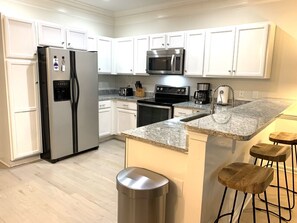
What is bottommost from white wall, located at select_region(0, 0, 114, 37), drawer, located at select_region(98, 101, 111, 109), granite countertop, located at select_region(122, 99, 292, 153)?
drawer, located at select_region(98, 101, 111, 109)

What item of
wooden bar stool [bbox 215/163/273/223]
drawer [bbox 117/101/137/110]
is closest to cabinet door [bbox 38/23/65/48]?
drawer [bbox 117/101/137/110]

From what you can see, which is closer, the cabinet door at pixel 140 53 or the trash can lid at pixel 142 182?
the trash can lid at pixel 142 182

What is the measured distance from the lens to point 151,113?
160 inches

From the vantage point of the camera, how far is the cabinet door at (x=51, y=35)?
11.3 ft

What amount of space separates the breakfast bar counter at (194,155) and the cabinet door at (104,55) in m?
3.05

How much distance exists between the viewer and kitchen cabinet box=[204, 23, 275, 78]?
3.17 metres

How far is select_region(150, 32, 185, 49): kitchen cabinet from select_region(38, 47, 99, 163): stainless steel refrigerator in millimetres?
1151

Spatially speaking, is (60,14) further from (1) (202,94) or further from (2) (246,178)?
(2) (246,178)

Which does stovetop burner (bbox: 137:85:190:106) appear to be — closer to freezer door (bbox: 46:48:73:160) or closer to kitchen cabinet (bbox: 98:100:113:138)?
kitchen cabinet (bbox: 98:100:113:138)

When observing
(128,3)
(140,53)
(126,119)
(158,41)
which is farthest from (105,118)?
(128,3)

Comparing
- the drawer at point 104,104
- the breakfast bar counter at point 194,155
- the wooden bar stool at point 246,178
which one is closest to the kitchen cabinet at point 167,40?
the drawer at point 104,104

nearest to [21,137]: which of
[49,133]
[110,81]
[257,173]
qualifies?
[49,133]

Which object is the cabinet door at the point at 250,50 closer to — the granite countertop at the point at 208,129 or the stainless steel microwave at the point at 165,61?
the stainless steel microwave at the point at 165,61

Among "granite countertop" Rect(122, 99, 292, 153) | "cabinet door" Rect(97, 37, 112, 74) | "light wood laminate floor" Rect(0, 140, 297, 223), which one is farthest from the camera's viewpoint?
"cabinet door" Rect(97, 37, 112, 74)
